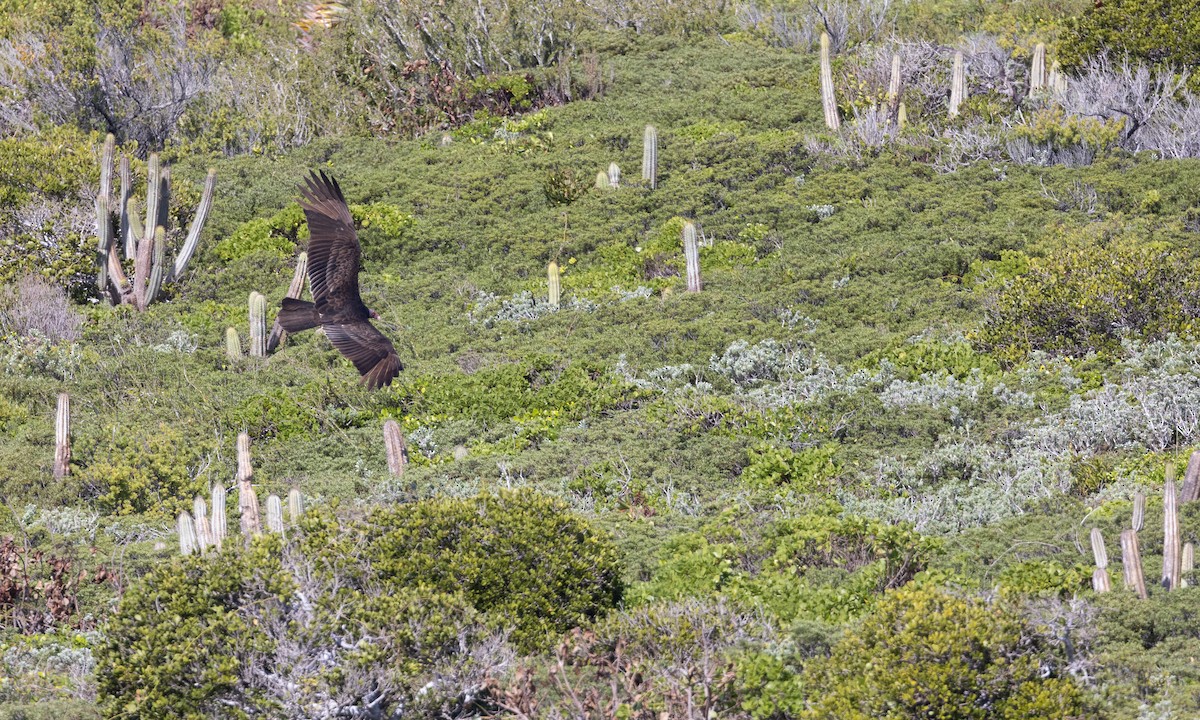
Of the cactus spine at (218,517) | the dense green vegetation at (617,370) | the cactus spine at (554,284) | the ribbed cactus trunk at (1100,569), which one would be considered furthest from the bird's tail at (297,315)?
the ribbed cactus trunk at (1100,569)

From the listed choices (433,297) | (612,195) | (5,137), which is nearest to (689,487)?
(433,297)

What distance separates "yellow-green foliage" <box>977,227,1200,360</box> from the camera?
16.7m

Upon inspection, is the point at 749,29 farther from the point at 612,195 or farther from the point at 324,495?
the point at 324,495

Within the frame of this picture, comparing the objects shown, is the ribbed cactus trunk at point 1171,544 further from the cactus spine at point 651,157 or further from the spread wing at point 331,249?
the cactus spine at point 651,157

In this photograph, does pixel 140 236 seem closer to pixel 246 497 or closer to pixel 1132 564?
pixel 246 497

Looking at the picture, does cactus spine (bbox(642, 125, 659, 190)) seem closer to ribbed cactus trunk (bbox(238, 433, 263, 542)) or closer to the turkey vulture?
the turkey vulture

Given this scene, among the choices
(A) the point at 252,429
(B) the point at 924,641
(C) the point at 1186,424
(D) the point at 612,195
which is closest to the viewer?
(B) the point at 924,641

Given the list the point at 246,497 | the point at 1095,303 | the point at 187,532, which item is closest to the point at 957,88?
the point at 1095,303

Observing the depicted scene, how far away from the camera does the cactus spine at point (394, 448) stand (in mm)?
15570

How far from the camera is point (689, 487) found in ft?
48.7

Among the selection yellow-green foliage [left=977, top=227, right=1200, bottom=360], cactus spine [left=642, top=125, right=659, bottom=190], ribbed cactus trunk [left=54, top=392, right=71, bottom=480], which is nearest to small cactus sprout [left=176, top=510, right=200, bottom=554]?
ribbed cactus trunk [left=54, top=392, right=71, bottom=480]

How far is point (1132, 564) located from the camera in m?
10.7

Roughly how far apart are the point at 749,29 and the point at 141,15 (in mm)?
12254

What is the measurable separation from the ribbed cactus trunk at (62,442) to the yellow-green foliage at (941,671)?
956 centimetres
